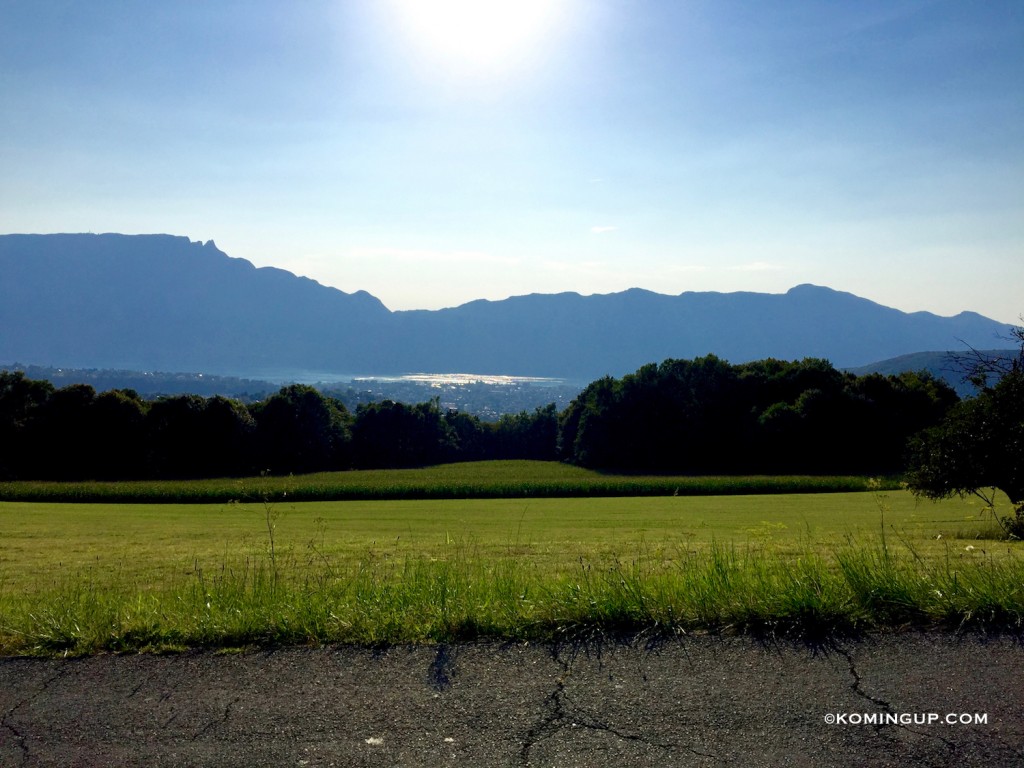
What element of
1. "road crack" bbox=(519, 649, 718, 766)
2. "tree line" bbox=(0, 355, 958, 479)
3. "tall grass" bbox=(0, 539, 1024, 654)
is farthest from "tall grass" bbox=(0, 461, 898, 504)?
"road crack" bbox=(519, 649, 718, 766)

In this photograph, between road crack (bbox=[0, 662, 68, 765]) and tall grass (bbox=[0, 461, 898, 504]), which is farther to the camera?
tall grass (bbox=[0, 461, 898, 504])

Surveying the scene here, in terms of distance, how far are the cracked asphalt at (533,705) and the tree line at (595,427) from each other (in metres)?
59.5

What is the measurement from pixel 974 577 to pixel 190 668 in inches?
216

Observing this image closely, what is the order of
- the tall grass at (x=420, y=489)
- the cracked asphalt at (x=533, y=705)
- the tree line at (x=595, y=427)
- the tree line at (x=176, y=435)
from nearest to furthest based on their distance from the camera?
the cracked asphalt at (x=533, y=705), the tall grass at (x=420, y=489), the tree line at (x=176, y=435), the tree line at (x=595, y=427)

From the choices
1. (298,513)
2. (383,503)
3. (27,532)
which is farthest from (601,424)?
(27,532)

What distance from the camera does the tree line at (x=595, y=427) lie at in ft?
198

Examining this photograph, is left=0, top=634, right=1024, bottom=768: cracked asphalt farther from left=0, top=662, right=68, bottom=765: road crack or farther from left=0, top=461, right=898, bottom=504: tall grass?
left=0, top=461, right=898, bottom=504: tall grass

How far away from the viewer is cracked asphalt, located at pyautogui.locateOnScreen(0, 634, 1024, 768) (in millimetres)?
3402

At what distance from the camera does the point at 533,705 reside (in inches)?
150

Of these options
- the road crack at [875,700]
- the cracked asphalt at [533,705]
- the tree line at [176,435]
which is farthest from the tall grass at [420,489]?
the road crack at [875,700]

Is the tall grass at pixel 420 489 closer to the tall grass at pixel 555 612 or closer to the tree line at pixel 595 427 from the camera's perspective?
the tree line at pixel 595 427

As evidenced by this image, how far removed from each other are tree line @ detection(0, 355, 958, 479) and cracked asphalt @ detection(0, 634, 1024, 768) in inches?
2343

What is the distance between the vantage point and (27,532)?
74.0 ft

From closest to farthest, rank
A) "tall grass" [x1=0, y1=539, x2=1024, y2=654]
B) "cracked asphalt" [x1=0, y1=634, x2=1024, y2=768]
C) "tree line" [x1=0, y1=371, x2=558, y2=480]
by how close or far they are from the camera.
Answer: "cracked asphalt" [x1=0, y1=634, x2=1024, y2=768]
"tall grass" [x1=0, y1=539, x2=1024, y2=654]
"tree line" [x1=0, y1=371, x2=558, y2=480]
